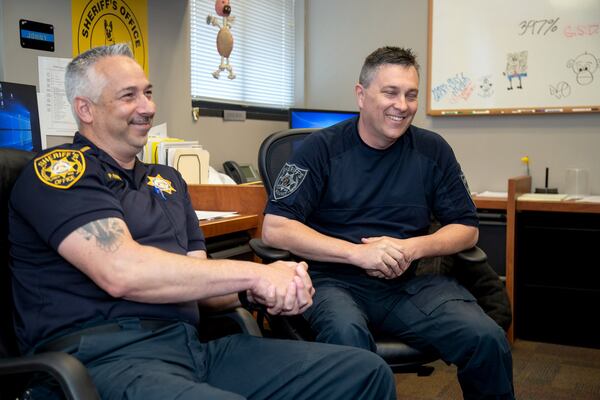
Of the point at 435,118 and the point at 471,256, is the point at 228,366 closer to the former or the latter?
the point at 471,256

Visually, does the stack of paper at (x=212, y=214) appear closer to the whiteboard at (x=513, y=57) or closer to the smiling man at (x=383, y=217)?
the smiling man at (x=383, y=217)

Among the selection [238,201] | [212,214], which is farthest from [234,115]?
[212,214]

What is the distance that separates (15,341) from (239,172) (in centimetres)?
201

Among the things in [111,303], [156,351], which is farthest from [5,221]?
[156,351]

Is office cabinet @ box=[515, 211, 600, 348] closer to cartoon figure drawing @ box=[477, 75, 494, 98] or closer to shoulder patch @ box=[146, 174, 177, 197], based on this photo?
cartoon figure drawing @ box=[477, 75, 494, 98]

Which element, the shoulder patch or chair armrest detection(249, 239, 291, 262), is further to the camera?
chair armrest detection(249, 239, 291, 262)

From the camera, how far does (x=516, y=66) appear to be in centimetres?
355

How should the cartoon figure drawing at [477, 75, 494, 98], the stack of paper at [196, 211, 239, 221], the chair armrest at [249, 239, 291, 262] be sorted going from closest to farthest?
the chair armrest at [249, 239, 291, 262]
the stack of paper at [196, 211, 239, 221]
the cartoon figure drawing at [477, 75, 494, 98]

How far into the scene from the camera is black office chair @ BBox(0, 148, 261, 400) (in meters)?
0.98

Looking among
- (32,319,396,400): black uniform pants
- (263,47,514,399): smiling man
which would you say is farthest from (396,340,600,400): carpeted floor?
(32,319,396,400): black uniform pants

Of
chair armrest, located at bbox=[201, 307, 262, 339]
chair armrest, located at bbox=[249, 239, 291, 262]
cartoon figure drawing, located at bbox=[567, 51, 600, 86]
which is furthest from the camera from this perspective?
cartoon figure drawing, located at bbox=[567, 51, 600, 86]

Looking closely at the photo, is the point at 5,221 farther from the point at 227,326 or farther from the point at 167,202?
the point at 227,326

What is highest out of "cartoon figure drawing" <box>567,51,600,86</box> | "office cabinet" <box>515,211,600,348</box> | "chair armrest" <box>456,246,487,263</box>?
"cartoon figure drawing" <box>567,51,600,86</box>

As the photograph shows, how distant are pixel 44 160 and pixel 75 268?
0.23 m
